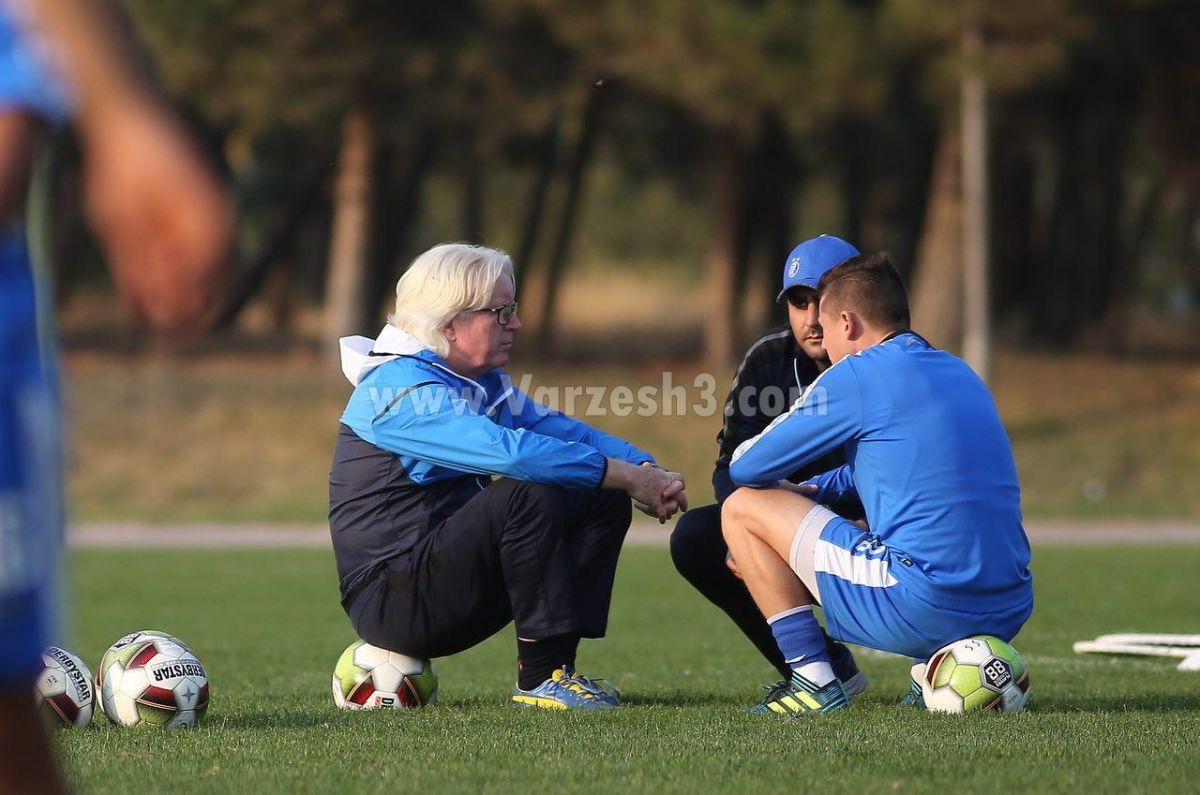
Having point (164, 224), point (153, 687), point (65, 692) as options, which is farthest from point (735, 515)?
point (164, 224)

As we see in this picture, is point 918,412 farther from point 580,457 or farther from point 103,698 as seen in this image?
point 103,698

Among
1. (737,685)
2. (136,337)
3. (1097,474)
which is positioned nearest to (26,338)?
(737,685)

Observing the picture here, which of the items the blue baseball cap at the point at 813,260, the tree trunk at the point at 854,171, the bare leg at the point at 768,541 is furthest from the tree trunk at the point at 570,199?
the bare leg at the point at 768,541

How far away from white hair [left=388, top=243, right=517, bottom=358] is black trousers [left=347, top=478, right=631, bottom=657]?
72cm

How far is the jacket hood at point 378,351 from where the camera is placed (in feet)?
20.2

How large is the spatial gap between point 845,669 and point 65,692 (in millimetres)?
2984

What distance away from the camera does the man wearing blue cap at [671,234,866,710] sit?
646cm

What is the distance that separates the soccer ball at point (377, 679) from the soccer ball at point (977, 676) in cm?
196

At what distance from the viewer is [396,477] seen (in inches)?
243

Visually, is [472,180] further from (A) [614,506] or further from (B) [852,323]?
(B) [852,323]

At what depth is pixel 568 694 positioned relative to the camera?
6.02 metres

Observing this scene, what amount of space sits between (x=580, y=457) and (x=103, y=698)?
1.90 metres

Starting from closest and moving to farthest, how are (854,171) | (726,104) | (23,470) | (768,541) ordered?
1. (23,470)
2. (768,541)
3. (726,104)
4. (854,171)

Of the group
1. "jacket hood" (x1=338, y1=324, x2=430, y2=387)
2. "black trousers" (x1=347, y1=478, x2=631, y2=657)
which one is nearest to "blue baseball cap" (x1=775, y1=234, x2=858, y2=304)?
"black trousers" (x1=347, y1=478, x2=631, y2=657)
